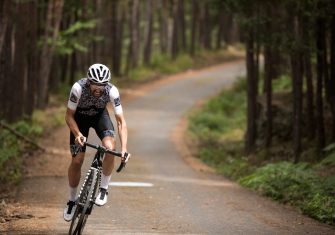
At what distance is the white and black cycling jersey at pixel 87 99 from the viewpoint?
32.0 feet

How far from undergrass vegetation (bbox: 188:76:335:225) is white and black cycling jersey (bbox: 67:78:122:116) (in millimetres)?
4721

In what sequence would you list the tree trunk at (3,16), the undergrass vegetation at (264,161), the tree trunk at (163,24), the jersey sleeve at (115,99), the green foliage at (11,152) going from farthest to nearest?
the tree trunk at (163,24)
the tree trunk at (3,16)
the green foliage at (11,152)
the undergrass vegetation at (264,161)
the jersey sleeve at (115,99)

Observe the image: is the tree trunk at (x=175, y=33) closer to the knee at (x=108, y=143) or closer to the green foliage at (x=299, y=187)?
the green foliage at (x=299, y=187)

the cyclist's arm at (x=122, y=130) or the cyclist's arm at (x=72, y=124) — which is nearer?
the cyclist's arm at (x=72, y=124)

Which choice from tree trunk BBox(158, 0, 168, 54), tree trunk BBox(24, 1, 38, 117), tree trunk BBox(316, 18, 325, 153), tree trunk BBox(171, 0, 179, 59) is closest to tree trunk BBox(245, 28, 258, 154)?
tree trunk BBox(316, 18, 325, 153)

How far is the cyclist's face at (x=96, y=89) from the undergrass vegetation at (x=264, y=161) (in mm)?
4949

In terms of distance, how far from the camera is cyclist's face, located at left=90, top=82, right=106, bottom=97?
9.59 metres

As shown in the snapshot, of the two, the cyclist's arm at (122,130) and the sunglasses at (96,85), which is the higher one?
the sunglasses at (96,85)

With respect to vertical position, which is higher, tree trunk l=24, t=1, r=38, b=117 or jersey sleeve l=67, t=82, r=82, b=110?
jersey sleeve l=67, t=82, r=82, b=110

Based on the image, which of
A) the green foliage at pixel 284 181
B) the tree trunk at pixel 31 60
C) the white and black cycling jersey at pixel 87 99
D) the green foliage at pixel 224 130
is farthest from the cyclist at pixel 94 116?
the tree trunk at pixel 31 60

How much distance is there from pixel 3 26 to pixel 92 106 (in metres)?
9.19

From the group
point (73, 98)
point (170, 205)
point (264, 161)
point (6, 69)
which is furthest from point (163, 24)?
point (73, 98)

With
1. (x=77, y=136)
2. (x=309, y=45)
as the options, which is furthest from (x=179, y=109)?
(x=77, y=136)

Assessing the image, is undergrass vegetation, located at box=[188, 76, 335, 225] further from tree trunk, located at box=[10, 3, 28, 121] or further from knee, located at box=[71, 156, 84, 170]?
tree trunk, located at box=[10, 3, 28, 121]
